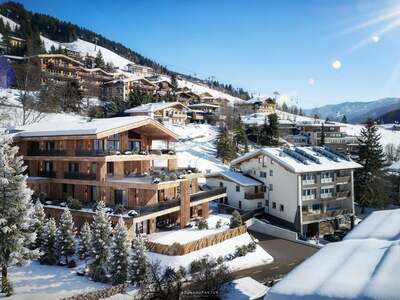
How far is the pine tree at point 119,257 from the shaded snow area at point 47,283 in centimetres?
73

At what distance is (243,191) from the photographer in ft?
136

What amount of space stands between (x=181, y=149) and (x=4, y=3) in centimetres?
14136

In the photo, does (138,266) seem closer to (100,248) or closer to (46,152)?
(100,248)

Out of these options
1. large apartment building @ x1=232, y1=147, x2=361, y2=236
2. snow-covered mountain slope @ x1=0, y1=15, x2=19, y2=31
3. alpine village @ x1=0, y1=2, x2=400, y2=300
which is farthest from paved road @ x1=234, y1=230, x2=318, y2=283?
snow-covered mountain slope @ x1=0, y1=15, x2=19, y2=31

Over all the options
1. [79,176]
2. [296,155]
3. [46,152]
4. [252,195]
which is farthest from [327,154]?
[46,152]

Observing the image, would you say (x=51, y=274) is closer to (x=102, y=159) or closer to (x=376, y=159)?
(x=102, y=159)

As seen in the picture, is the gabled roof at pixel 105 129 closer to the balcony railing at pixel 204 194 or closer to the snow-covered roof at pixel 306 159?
the balcony railing at pixel 204 194

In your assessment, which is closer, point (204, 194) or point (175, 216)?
point (175, 216)

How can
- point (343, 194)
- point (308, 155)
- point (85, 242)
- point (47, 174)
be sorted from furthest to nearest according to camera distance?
point (343, 194), point (308, 155), point (47, 174), point (85, 242)

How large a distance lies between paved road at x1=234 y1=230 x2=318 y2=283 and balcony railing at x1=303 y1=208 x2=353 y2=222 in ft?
18.0

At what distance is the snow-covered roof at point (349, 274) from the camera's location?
7.03 meters

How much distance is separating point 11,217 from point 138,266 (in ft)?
23.6

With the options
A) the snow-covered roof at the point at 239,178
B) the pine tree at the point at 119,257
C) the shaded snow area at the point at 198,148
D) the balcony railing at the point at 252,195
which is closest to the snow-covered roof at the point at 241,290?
the pine tree at the point at 119,257

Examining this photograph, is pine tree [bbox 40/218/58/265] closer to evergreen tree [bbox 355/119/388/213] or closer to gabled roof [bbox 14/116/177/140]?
gabled roof [bbox 14/116/177/140]
